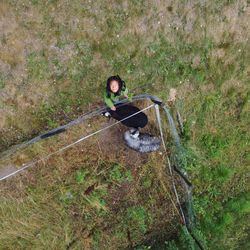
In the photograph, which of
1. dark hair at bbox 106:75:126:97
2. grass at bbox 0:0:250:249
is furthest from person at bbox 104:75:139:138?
grass at bbox 0:0:250:249

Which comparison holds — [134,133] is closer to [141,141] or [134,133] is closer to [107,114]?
[141,141]

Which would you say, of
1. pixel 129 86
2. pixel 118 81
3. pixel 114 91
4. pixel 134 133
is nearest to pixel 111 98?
pixel 114 91

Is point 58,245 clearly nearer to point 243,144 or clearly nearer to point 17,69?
point 17,69

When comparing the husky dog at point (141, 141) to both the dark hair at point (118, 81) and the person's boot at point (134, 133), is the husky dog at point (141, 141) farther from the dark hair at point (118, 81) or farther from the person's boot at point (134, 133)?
the dark hair at point (118, 81)

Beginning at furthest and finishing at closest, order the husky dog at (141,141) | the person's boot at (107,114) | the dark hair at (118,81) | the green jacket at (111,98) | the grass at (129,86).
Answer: the husky dog at (141,141)
the person's boot at (107,114)
the grass at (129,86)
the green jacket at (111,98)
the dark hair at (118,81)

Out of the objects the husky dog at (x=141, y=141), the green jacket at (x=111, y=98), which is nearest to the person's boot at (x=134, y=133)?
the husky dog at (x=141, y=141)

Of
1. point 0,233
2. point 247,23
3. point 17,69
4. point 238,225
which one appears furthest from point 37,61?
point 238,225
